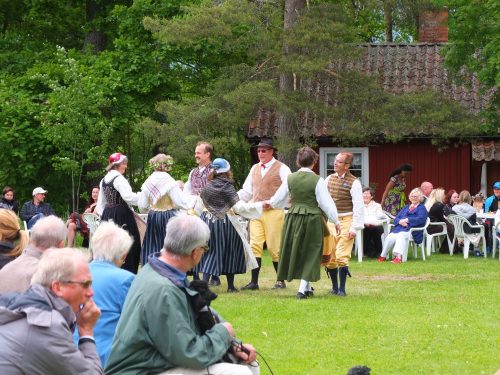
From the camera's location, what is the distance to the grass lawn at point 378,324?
8664 mm

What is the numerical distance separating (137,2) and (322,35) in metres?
6.61

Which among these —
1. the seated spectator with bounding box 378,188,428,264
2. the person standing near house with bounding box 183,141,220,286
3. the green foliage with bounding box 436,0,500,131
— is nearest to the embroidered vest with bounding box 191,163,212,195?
the person standing near house with bounding box 183,141,220,286

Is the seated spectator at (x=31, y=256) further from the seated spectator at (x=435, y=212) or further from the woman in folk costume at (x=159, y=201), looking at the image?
the seated spectator at (x=435, y=212)

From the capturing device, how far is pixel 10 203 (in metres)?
23.9

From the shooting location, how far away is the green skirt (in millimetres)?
12312

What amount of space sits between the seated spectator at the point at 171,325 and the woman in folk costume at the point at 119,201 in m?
7.34

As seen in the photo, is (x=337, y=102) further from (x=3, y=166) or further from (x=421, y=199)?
(x=3, y=166)

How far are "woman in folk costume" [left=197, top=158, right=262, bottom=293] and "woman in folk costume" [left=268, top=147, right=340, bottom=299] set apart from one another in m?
0.82

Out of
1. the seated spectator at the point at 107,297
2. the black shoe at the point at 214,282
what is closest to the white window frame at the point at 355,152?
the black shoe at the point at 214,282

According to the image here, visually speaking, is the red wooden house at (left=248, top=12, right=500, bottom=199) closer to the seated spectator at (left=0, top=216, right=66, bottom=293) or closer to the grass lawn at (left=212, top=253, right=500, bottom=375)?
the grass lawn at (left=212, top=253, right=500, bottom=375)

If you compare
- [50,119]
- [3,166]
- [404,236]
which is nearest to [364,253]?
[404,236]

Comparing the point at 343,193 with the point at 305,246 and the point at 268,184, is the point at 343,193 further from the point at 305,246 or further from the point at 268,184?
the point at 268,184

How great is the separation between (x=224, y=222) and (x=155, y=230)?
851 millimetres

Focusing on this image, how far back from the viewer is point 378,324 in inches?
414
